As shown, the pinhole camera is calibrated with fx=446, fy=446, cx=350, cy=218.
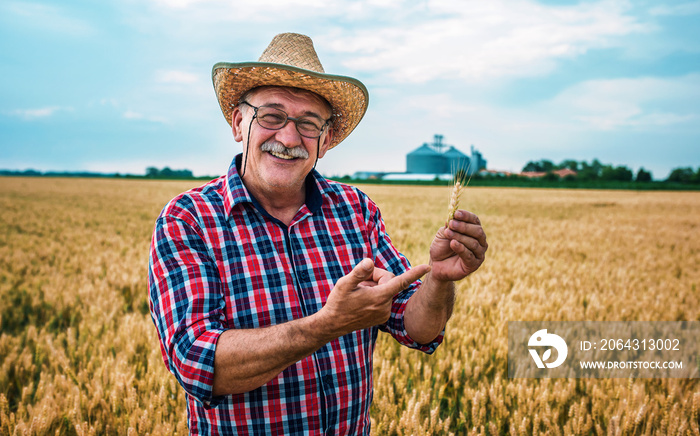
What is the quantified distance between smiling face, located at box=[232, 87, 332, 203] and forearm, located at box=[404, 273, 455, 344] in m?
0.77

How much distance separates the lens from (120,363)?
331 centimetres

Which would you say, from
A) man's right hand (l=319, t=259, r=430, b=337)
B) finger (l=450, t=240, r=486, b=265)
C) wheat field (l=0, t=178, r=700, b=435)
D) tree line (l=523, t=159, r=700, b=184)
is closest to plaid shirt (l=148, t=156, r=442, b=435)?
man's right hand (l=319, t=259, r=430, b=337)

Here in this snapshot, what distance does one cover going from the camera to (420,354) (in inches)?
149

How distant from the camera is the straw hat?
6.72 feet

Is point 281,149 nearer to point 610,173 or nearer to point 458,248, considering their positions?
point 458,248

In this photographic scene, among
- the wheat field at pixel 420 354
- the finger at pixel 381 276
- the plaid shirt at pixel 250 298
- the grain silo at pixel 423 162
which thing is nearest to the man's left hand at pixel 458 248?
the finger at pixel 381 276

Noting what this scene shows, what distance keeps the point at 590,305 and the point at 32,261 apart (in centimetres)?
844

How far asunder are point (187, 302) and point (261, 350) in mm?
351

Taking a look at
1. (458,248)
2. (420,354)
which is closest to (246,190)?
(458,248)

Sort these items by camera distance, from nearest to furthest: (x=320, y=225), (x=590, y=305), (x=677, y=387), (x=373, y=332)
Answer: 1. (x=320, y=225)
2. (x=373, y=332)
3. (x=677, y=387)
4. (x=590, y=305)

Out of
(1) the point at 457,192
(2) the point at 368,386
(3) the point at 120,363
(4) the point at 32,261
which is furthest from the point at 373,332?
(4) the point at 32,261

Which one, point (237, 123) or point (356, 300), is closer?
point (356, 300)

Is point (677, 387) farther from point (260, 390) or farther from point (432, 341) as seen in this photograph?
point (260, 390)

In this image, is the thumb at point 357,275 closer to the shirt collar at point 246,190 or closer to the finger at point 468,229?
the finger at point 468,229
